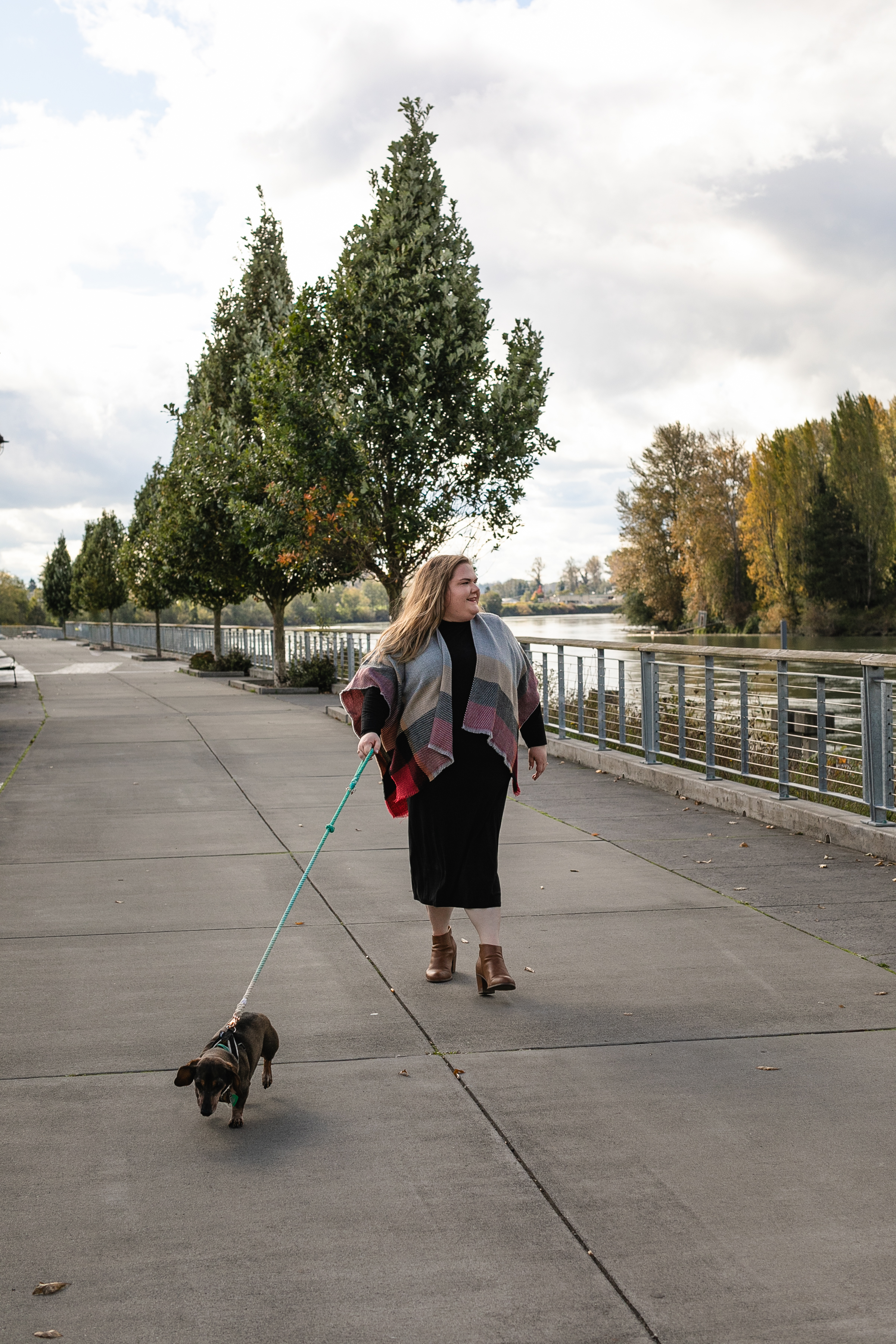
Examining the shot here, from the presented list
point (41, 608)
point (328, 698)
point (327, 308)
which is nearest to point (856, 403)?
point (328, 698)

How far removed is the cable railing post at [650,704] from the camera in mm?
11852

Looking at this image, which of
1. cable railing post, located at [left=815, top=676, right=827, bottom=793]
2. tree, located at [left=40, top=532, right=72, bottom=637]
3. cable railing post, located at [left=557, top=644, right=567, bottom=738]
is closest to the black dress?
cable railing post, located at [left=815, top=676, right=827, bottom=793]

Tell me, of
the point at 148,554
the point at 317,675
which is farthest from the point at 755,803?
the point at 148,554

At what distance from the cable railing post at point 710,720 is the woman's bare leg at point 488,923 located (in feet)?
17.9

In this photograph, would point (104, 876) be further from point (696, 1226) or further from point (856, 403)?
point (856, 403)

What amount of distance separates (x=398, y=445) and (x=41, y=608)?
336 feet

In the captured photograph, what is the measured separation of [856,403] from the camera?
216 feet

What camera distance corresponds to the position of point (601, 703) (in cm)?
1274

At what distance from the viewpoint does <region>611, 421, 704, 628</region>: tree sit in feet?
261

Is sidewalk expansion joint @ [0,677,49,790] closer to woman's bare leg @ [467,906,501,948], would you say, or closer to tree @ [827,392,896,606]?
woman's bare leg @ [467,906,501,948]

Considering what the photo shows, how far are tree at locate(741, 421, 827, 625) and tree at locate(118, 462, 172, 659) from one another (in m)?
33.2

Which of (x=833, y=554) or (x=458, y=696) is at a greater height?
(x=833, y=554)

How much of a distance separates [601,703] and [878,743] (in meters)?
4.98

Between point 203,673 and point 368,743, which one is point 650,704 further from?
point 203,673
